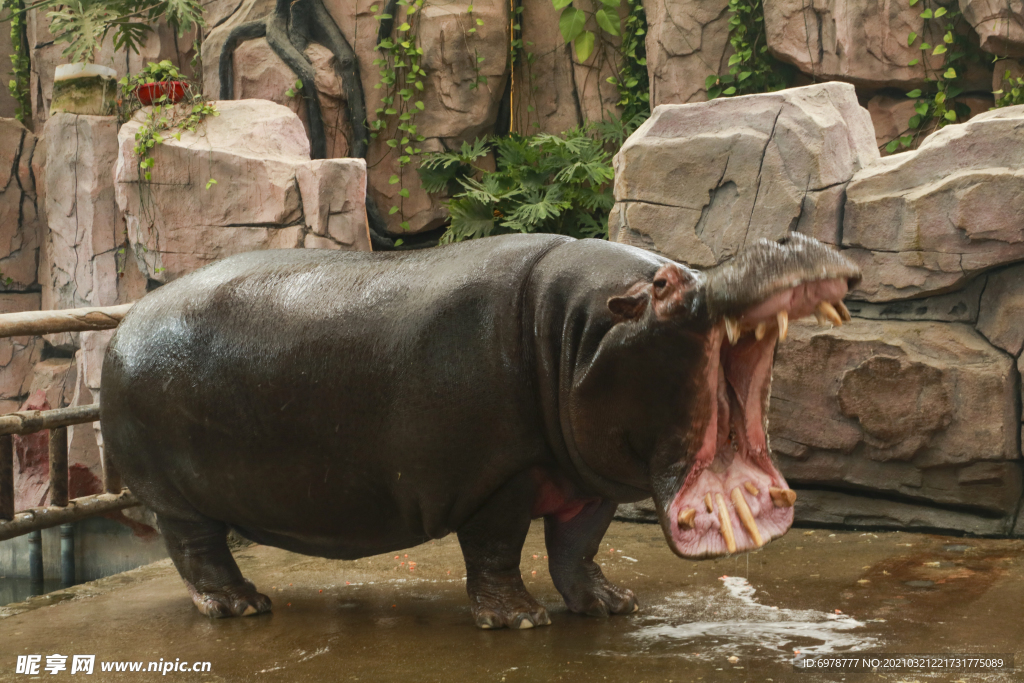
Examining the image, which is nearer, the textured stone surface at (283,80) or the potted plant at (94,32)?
the potted plant at (94,32)

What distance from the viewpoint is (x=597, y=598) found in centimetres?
334

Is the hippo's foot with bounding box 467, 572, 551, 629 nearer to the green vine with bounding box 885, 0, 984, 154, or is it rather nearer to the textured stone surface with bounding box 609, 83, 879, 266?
the textured stone surface with bounding box 609, 83, 879, 266

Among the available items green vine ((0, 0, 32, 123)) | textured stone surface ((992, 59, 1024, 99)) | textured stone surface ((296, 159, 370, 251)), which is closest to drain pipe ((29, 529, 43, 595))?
textured stone surface ((296, 159, 370, 251))

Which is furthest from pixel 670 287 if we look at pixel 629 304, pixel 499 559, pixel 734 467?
pixel 499 559

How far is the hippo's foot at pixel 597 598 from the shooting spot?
10.9 ft

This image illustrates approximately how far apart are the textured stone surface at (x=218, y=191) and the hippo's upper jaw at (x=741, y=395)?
17.2 feet

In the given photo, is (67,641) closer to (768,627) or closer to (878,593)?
(768,627)

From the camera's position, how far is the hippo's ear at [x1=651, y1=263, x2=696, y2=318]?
8.52 feet

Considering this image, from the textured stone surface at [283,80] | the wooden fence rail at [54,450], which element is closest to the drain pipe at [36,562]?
the wooden fence rail at [54,450]

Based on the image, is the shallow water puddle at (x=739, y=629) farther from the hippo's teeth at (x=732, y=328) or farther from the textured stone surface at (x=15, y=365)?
the textured stone surface at (x=15, y=365)

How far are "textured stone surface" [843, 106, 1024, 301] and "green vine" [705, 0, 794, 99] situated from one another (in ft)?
13.7

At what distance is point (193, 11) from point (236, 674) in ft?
25.1

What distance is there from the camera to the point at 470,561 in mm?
3215

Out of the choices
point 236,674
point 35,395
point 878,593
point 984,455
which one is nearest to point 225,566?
point 236,674
